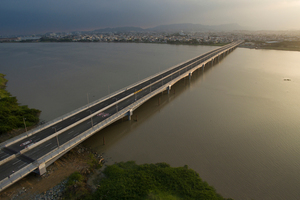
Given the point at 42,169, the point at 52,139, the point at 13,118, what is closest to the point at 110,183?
the point at 42,169

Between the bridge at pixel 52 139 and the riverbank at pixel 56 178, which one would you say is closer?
the riverbank at pixel 56 178

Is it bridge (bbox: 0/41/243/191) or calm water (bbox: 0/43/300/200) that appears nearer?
bridge (bbox: 0/41/243/191)

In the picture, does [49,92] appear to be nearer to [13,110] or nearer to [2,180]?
[13,110]

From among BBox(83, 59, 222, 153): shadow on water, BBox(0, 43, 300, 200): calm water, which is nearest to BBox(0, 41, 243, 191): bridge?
BBox(83, 59, 222, 153): shadow on water

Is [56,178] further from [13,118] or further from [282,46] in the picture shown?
[282,46]

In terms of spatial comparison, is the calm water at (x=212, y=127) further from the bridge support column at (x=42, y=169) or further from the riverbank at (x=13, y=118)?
the bridge support column at (x=42, y=169)

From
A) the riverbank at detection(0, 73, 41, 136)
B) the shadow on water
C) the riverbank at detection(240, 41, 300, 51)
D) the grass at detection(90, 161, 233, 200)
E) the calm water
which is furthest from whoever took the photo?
the riverbank at detection(240, 41, 300, 51)

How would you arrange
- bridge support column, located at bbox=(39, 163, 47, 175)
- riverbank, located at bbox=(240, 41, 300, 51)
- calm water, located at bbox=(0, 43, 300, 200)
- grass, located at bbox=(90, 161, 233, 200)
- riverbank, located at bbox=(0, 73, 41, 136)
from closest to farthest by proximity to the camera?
1. grass, located at bbox=(90, 161, 233, 200)
2. bridge support column, located at bbox=(39, 163, 47, 175)
3. calm water, located at bbox=(0, 43, 300, 200)
4. riverbank, located at bbox=(0, 73, 41, 136)
5. riverbank, located at bbox=(240, 41, 300, 51)

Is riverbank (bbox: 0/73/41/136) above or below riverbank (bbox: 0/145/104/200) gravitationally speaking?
above

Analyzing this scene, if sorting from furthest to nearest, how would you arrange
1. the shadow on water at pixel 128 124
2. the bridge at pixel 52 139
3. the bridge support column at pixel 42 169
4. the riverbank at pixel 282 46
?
1. the riverbank at pixel 282 46
2. the shadow on water at pixel 128 124
3. the bridge support column at pixel 42 169
4. the bridge at pixel 52 139

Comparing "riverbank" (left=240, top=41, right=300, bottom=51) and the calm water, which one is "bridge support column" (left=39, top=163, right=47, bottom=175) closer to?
the calm water

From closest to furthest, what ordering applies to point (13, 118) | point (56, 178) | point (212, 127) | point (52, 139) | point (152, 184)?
point (152, 184), point (56, 178), point (52, 139), point (13, 118), point (212, 127)

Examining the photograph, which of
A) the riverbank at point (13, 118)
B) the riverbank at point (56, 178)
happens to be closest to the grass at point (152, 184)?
the riverbank at point (56, 178)

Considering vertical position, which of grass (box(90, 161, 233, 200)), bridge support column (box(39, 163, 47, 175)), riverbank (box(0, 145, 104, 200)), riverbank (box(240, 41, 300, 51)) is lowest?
grass (box(90, 161, 233, 200))
